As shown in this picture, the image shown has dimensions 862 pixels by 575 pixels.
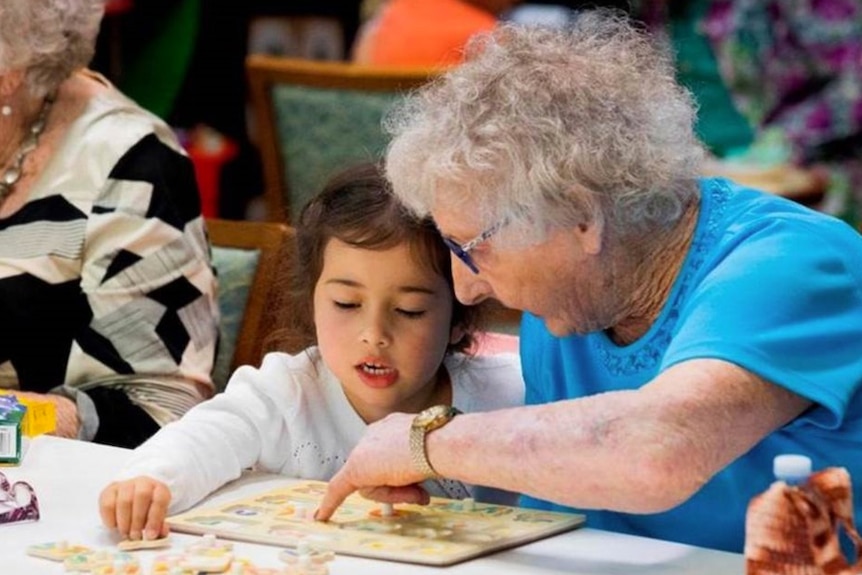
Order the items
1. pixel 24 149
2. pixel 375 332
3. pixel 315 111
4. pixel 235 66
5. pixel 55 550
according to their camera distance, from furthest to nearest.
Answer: pixel 235 66
pixel 315 111
pixel 24 149
pixel 375 332
pixel 55 550

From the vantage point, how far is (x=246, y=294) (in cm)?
338

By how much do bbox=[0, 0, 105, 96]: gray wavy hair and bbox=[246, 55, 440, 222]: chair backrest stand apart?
61.1 inches

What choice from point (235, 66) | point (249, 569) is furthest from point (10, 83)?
point (235, 66)

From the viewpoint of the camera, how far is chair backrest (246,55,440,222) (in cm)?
479

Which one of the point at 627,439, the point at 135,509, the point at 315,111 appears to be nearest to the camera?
the point at 627,439

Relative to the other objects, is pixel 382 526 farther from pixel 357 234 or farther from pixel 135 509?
pixel 357 234

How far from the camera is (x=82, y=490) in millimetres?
2422

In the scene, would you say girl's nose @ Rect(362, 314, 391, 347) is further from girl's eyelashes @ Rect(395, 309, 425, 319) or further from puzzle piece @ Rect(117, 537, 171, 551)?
puzzle piece @ Rect(117, 537, 171, 551)

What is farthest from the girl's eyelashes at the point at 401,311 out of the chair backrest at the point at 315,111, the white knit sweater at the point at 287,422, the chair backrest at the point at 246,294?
the chair backrest at the point at 315,111

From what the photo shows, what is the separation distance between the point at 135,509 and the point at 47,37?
1.19 meters

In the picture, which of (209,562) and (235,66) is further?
(235,66)

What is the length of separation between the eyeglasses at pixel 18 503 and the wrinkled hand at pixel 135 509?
0.30 ft

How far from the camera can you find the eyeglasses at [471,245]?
2203mm

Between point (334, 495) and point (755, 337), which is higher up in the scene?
point (755, 337)
